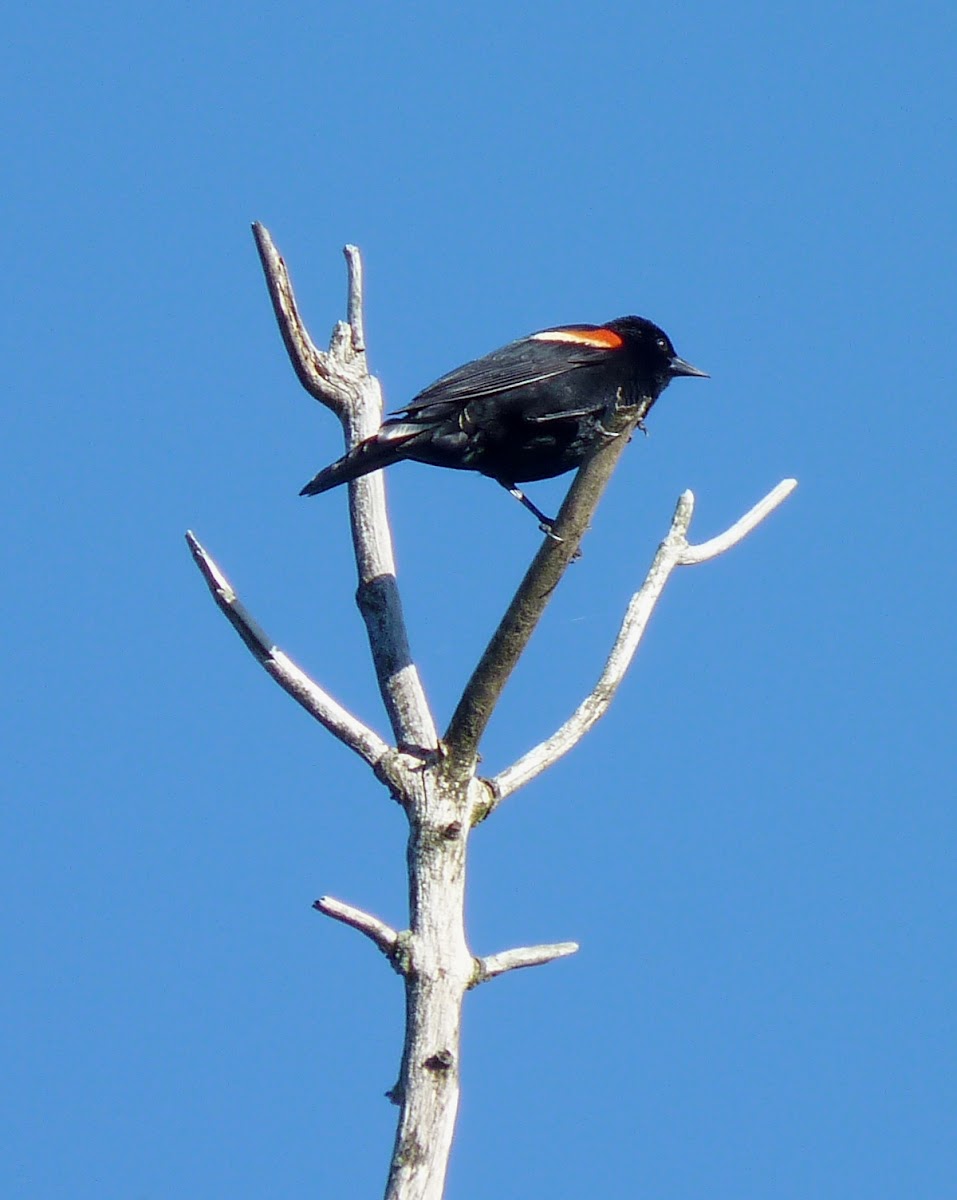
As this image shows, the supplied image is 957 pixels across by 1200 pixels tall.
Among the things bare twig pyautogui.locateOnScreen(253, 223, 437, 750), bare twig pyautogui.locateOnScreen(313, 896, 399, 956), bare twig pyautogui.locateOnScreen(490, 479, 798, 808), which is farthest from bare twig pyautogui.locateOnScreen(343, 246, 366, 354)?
bare twig pyautogui.locateOnScreen(313, 896, 399, 956)

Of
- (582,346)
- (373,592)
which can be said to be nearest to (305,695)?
(373,592)

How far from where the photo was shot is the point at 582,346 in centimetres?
606

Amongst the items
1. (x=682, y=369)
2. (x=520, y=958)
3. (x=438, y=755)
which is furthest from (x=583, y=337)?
(x=520, y=958)

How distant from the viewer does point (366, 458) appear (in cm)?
539

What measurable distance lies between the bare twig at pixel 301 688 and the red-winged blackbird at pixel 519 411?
1.10 metres

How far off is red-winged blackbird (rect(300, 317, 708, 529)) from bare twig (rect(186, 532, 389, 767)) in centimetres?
110

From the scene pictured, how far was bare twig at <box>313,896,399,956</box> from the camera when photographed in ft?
13.0

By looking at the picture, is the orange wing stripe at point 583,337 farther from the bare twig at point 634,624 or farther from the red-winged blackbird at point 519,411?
the bare twig at point 634,624

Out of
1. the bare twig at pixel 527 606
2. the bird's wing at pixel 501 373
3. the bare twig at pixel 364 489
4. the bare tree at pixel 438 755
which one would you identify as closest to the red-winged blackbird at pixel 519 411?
the bird's wing at pixel 501 373

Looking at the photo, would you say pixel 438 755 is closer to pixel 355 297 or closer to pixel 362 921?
pixel 362 921

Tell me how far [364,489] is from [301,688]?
1.17 m

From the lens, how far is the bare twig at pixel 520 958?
4.03 meters

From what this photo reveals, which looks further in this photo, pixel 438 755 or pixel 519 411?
pixel 519 411

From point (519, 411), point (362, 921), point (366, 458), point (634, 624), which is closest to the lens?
point (362, 921)
